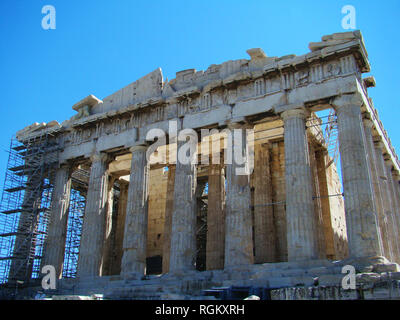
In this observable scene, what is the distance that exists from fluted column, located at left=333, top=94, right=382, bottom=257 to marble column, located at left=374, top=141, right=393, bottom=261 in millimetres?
4001

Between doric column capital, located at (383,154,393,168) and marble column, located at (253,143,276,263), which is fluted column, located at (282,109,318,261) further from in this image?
doric column capital, located at (383,154,393,168)

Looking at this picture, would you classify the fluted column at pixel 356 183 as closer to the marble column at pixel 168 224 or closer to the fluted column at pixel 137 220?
the fluted column at pixel 137 220

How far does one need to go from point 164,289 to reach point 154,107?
9.22m

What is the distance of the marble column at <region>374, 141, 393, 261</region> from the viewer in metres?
19.2

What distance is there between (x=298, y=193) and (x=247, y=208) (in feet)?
7.44

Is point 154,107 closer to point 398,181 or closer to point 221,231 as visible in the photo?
point 221,231

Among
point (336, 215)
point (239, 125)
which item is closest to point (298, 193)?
point (239, 125)

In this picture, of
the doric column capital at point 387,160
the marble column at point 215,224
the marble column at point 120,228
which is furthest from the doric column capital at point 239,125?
the marble column at point 120,228

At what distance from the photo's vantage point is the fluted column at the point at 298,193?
16672mm

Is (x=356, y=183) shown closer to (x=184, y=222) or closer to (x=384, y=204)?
(x=384, y=204)

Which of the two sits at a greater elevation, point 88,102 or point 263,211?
point 88,102

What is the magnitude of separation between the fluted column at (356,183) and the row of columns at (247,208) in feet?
0.11

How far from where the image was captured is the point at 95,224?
72.0 ft
